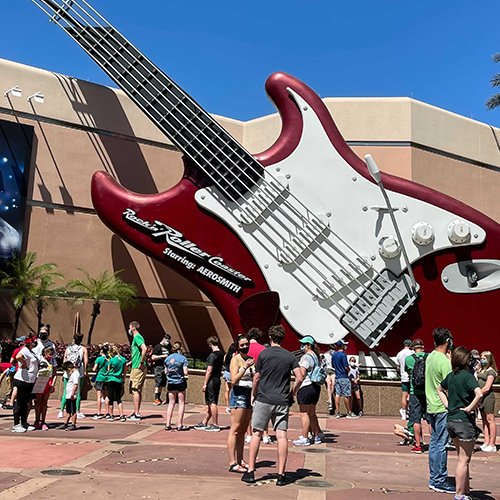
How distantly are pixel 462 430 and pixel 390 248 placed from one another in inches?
464

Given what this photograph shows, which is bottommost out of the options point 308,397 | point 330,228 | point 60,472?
point 60,472

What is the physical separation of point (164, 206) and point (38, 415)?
8.70 m

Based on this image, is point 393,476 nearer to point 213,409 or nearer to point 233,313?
point 213,409

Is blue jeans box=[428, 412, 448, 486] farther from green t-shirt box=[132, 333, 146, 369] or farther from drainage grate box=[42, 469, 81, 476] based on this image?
green t-shirt box=[132, 333, 146, 369]

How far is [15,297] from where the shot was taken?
72.4ft

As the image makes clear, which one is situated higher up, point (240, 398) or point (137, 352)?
point (137, 352)

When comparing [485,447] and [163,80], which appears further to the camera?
[163,80]

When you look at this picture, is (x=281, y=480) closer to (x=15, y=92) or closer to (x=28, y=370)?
(x=28, y=370)

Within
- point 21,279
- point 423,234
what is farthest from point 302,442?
point 21,279

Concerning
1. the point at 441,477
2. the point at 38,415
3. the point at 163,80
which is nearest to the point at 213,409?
the point at 38,415

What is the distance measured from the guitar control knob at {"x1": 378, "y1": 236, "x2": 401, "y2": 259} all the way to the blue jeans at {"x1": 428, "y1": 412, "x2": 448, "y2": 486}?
10.9 meters

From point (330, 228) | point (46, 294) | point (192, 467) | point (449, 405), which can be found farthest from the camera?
point (46, 294)

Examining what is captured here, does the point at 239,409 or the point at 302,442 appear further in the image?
the point at 302,442

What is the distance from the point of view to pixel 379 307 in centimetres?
1747
